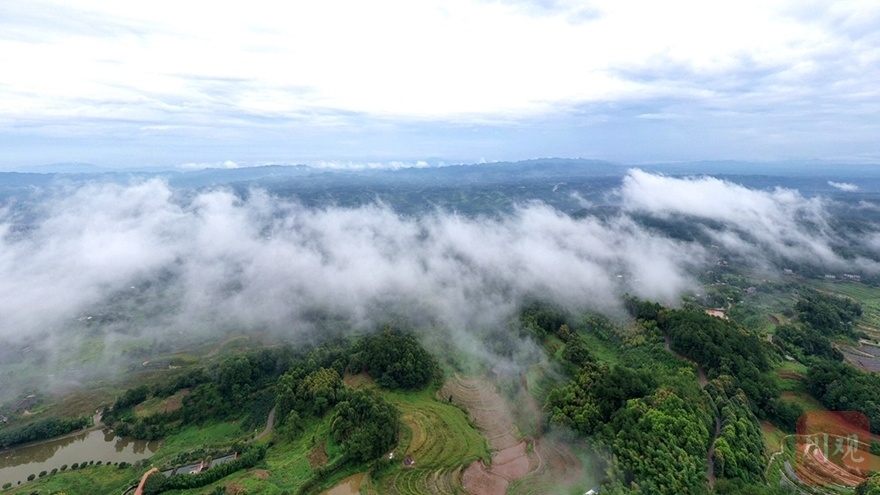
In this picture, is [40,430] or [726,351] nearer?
[40,430]

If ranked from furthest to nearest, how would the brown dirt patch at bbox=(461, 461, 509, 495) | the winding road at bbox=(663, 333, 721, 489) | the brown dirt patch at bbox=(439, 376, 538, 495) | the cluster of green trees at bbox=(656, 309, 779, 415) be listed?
the cluster of green trees at bbox=(656, 309, 779, 415)
the brown dirt patch at bbox=(439, 376, 538, 495)
the brown dirt patch at bbox=(461, 461, 509, 495)
the winding road at bbox=(663, 333, 721, 489)

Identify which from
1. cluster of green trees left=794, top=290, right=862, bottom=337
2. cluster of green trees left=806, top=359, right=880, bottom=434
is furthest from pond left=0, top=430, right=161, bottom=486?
cluster of green trees left=794, top=290, right=862, bottom=337

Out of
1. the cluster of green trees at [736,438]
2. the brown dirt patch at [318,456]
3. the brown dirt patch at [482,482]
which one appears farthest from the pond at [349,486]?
the cluster of green trees at [736,438]

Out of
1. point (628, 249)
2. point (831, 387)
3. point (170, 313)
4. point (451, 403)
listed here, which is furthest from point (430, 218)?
point (831, 387)

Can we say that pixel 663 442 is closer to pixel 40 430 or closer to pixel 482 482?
pixel 482 482

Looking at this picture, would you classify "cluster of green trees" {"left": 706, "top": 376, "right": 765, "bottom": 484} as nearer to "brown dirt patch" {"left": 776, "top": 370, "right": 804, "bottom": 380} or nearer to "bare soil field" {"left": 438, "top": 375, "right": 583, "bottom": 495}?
"brown dirt patch" {"left": 776, "top": 370, "right": 804, "bottom": 380}
